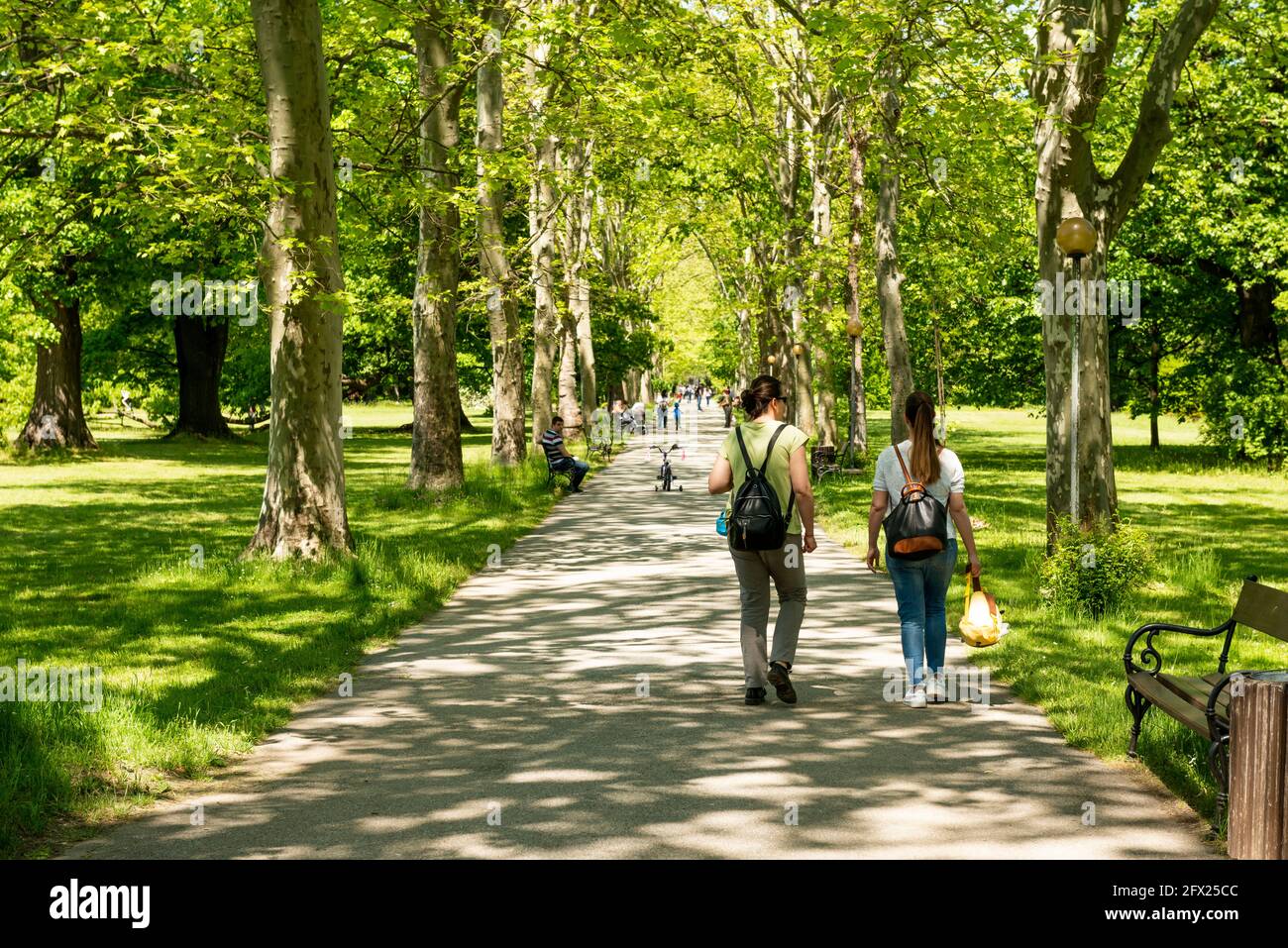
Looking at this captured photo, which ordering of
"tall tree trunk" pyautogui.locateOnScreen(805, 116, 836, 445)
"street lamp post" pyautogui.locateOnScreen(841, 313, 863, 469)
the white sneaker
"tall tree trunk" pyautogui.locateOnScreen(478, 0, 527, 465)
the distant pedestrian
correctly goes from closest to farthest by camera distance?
the white sneaker → "tall tree trunk" pyautogui.locateOnScreen(478, 0, 527, 465) → "tall tree trunk" pyautogui.locateOnScreen(805, 116, 836, 445) → "street lamp post" pyautogui.locateOnScreen(841, 313, 863, 469) → the distant pedestrian

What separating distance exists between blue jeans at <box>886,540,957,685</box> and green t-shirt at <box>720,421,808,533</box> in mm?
712

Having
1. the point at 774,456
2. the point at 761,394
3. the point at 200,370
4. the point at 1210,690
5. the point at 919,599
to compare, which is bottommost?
the point at 1210,690

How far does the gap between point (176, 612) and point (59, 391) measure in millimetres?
28421

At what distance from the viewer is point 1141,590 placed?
13008mm

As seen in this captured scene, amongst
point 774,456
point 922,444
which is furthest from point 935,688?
point 774,456

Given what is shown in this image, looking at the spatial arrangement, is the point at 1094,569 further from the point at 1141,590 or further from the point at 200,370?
the point at 200,370

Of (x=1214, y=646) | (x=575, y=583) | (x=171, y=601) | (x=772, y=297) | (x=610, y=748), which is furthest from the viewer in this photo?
(x=772, y=297)

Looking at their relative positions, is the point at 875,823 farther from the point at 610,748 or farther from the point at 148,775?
the point at 148,775

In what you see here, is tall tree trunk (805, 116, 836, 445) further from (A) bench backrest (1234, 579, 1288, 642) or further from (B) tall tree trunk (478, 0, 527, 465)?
(A) bench backrest (1234, 579, 1288, 642)

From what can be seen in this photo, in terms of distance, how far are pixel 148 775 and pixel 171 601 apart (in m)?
5.96

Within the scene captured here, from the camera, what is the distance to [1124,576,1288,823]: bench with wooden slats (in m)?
5.86

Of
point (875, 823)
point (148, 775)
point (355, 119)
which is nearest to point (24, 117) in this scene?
point (355, 119)

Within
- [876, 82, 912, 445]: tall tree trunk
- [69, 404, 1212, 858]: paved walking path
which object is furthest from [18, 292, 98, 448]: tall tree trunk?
[69, 404, 1212, 858]: paved walking path
